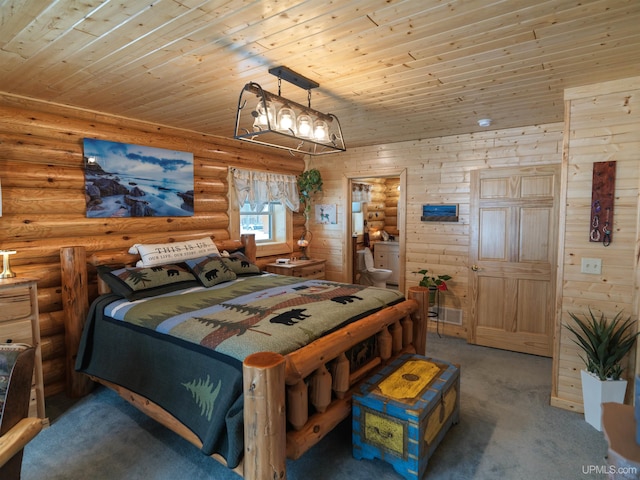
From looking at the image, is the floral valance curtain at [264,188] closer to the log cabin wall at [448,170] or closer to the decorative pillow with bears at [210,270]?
the log cabin wall at [448,170]

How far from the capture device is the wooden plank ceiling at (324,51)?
→ 171 centimetres

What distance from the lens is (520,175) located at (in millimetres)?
3969

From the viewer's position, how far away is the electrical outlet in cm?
276

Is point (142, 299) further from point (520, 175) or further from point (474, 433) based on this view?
point (520, 175)

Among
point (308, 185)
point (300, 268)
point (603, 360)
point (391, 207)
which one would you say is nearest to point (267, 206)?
point (308, 185)

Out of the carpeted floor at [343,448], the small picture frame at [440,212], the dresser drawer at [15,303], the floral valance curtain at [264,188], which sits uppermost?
the floral valance curtain at [264,188]

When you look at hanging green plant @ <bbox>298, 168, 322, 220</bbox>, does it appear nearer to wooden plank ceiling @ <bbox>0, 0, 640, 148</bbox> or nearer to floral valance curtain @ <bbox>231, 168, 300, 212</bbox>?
floral valance curtain @ <bbox>231, 168, 300, 212</bbox>

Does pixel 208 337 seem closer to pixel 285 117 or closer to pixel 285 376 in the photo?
pixel 285 376

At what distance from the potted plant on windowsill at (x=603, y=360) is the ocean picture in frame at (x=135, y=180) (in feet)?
12.6

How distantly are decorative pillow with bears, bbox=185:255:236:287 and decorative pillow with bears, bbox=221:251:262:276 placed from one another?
100 millimetres

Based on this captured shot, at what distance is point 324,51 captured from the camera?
2135 mm

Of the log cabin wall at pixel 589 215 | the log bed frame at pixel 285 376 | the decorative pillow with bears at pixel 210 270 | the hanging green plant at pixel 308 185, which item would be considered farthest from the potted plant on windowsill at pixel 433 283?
the decorative pillow with bears at pixel 210 270

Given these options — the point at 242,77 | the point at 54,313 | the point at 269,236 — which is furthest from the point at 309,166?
the point at 54,313

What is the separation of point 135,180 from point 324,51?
2.46 meters
